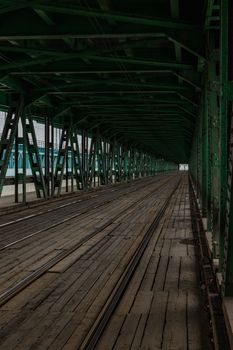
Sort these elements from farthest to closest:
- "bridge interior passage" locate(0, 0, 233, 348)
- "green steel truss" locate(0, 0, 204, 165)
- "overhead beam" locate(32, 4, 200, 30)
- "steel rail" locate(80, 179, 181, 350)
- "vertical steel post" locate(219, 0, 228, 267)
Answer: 1. "green steel truss" locate(0, 0, 204, 165)
2. "overhead beam" locate(32, 4, 200, 30)
3. "bridge interior passage" locate(0, 0, 233, 348)
4. "vertical steel post" locate(219, 0, 228, 267)
5. "steel rail" locate(80, 179, 181, 350)

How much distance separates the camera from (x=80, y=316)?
5.70 meters

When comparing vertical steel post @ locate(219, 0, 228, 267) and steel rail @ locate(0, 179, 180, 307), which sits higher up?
vertical steel post @ locate(219, 0, 228, 267)

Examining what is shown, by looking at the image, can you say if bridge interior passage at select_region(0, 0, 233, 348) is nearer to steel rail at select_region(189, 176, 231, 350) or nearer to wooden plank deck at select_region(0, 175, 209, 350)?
steel rail at select_region(189, 176, 231, 350)

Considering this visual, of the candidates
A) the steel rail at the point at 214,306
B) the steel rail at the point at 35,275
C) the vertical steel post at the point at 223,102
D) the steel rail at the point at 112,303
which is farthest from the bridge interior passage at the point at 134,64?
the steel rail at the point at 35,275

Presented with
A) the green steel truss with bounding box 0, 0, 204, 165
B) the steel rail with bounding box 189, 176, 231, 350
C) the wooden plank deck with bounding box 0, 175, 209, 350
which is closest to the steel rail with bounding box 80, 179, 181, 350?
the wooden plank deck with bounding box 0, 175, 209, 350

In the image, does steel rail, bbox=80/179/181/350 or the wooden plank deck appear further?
→ the wooden plank deck

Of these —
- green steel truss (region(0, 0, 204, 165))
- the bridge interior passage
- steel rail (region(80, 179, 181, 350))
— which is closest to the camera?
steel rail (region(80, 179, 181, 350))

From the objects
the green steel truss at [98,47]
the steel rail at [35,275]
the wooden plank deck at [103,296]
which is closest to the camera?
the wooden plank deck at [103,296]

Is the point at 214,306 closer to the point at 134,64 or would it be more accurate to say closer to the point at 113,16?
the point at 113,16

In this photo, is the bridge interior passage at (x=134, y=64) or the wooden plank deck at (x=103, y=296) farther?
the bridge interior passage at (x=134, y=64)

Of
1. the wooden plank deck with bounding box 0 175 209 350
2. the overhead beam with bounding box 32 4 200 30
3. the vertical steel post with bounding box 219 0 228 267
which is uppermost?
the overhead beam with bounding box 32 4 200 30

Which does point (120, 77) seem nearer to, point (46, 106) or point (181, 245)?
point (46, 106)

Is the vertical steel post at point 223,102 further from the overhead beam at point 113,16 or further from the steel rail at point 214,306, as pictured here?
the overhead beam at point 113,16

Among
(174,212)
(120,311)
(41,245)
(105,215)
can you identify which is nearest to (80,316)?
(120,311)
